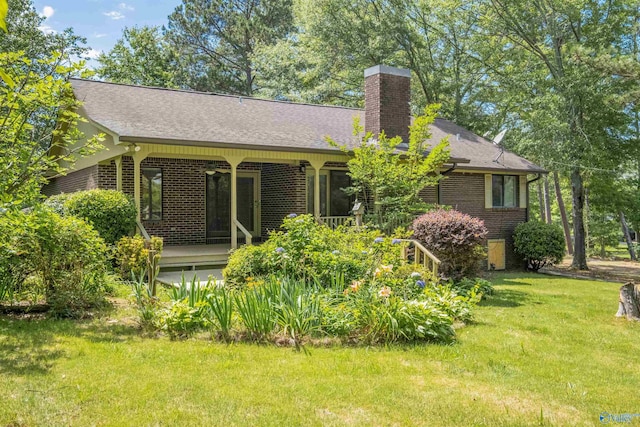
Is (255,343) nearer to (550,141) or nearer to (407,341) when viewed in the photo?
(407,341)

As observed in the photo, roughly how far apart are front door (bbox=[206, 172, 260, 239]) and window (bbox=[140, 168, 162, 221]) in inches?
54.0

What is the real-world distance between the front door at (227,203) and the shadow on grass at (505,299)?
6990mm

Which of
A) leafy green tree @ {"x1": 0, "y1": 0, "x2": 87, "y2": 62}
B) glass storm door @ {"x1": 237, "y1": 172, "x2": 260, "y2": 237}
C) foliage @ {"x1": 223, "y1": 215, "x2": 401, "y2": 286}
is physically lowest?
foliage @ {"x1": 223, "y1": 215, "x2": 401, "y2": 286}

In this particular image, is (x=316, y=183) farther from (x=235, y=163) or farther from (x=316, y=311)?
(x=316, y=311)

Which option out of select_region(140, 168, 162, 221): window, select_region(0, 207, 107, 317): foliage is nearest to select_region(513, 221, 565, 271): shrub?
select_region(140, 168, 162, 221): window

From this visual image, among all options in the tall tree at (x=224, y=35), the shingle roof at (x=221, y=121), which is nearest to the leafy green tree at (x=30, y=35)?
the shingle roof at (x=221, y=121)

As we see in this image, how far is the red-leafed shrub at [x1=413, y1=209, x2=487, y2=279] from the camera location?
31.9 feet

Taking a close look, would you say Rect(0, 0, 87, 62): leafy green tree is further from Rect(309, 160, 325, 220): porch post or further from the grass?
the grass

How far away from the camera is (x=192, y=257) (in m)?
11.5

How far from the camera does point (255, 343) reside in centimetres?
557

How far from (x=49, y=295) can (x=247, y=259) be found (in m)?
2.79

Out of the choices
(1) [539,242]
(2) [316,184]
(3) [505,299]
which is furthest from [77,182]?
(1) [539,242]

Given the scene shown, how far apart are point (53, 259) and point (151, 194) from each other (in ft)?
21.6

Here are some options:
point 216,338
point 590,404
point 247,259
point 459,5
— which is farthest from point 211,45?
point 590,404
